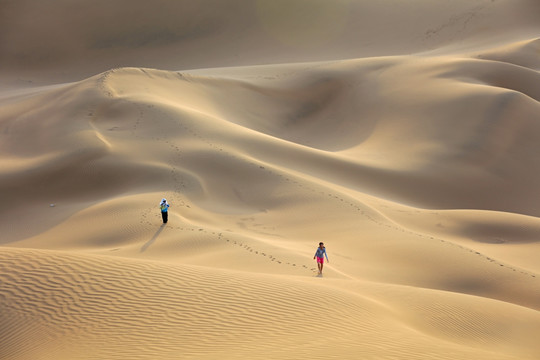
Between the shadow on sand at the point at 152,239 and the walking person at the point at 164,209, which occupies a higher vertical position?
the walking person at the point at 164,209

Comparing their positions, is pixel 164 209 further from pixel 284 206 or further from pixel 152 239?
pixel 284 206

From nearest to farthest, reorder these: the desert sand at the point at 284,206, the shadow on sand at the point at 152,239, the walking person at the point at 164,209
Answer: the desert sand at the point at 284,206 < the shadow on sand at the point at 152,239 < the walking person at the point at 164,209

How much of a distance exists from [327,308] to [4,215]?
11915 millimetres

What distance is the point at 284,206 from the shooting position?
642 inches

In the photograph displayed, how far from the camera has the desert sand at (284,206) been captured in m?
7.86

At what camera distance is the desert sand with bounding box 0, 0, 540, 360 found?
7.86 meters

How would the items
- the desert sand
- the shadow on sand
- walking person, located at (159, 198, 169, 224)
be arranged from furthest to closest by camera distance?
walking person, located at (159, 198, 169, 224), the shadow on sand, the desert sand

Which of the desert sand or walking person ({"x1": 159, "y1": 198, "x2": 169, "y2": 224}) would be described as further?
walking person ({"x1": 159, "y1": 198, "x2": 169, "y2": 224})

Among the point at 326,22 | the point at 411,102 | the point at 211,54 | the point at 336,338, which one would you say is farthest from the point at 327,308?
the point at 326,22

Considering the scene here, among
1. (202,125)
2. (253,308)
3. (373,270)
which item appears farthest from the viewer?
(202,125)

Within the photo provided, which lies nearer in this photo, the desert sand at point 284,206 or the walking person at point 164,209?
the desert sand at point 284,206

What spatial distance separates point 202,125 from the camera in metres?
20.9

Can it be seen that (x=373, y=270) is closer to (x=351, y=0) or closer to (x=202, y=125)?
(x=202, y=125)

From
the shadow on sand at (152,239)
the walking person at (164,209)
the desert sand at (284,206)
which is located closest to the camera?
the desert sand at (284,206)
